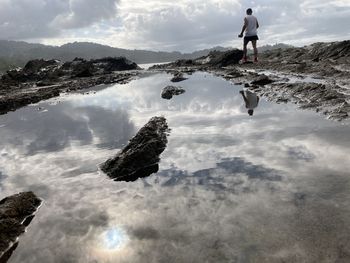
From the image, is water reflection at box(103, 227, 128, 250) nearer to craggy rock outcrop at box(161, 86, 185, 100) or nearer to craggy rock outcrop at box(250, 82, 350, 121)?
craggy rock outcrop at box(250, 82, 350, 121)

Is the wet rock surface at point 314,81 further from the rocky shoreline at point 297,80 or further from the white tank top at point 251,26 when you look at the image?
the white tank top at point 251,26

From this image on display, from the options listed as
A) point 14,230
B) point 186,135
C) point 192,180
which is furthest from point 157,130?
point 14,230

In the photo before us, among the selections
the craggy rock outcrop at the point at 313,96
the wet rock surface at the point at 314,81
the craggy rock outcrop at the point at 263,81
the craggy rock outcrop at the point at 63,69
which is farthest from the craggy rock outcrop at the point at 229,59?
the craggy rock outcrop at the point at 313,96

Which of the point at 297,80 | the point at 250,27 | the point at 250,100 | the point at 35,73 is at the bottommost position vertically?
the point at 35,73

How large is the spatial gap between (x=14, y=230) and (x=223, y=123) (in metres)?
7.19

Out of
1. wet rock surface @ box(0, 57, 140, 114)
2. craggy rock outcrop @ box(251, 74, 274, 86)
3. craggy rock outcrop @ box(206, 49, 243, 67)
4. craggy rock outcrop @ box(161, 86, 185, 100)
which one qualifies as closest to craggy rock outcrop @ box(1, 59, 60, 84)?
wet rock surface @ box(0, 57, 140, 114)

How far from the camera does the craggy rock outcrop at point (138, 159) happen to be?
837 centimetres

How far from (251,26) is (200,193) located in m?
23.7

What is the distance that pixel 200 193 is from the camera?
6941 mm

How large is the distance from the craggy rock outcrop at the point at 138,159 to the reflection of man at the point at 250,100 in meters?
4.30

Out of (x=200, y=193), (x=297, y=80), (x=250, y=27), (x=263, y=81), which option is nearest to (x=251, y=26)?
(x=250, y=27)

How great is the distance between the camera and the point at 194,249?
16.9 feet

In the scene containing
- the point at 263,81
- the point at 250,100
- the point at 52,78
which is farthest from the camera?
the point at 52,78

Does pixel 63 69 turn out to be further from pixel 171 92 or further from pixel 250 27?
pixel 171 92
